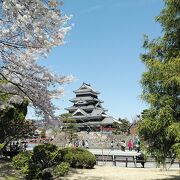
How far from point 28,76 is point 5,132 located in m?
7.47

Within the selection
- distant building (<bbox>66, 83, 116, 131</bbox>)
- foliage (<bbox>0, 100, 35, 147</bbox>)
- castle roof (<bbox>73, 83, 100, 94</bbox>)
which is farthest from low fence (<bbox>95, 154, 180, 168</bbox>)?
castle roof (<bbox>73, 83, 100, 94</bbox>)

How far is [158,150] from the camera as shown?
17094 millimetres

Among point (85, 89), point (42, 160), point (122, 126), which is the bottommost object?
point (42, 160)

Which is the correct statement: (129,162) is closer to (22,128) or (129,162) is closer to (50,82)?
(22,128)

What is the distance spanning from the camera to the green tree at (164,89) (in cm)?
1633

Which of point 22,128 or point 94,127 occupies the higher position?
point 94,127

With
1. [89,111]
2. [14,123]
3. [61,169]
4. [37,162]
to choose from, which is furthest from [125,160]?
[89,111]

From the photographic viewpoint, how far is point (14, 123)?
23.0 m

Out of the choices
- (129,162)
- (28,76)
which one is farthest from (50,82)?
(129,162)

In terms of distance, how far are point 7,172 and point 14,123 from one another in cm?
374

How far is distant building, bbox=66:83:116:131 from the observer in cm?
8156

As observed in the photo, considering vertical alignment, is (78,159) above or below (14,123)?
below

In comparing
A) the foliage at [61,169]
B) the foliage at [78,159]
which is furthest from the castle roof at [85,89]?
the foliage at [61,169]

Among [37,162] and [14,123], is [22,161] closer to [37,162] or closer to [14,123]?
[37,162]
